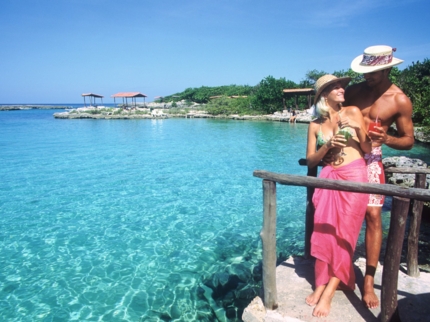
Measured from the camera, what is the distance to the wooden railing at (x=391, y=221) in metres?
2.27

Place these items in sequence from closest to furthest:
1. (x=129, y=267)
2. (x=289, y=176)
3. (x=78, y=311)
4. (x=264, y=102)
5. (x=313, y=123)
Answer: (x=289, y=176) < (x=313, y=123) < (x=78, y=311) < (x=129, y=267) < (x=264, y=102)

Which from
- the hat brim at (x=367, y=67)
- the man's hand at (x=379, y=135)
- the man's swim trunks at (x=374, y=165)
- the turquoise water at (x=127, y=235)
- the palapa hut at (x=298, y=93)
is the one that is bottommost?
the turquoise water at (x=127, y=235)

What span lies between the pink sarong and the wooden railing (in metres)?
0.40

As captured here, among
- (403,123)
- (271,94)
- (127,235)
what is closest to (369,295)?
(403,123)

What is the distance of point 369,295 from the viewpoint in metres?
2.91

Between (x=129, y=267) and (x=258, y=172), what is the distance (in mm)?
4066

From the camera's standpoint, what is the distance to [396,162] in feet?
37.9

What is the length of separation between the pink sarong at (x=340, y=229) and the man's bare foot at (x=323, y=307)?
16 centimetres

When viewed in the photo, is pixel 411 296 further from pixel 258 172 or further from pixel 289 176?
pixel 258 172

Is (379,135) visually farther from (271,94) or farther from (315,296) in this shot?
(271,94)

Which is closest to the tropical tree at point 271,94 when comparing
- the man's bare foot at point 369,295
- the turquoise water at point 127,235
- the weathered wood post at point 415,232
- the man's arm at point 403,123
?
the turquoise water at point 127,235

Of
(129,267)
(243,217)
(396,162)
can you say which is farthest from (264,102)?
(129,267)

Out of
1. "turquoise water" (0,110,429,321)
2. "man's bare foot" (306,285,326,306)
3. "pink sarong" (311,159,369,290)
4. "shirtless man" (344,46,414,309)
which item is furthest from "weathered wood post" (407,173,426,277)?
"turquoise water" (0,110,429,321)

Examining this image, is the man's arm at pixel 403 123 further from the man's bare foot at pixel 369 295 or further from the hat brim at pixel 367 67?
the man's bare foot at pixel 369 295
